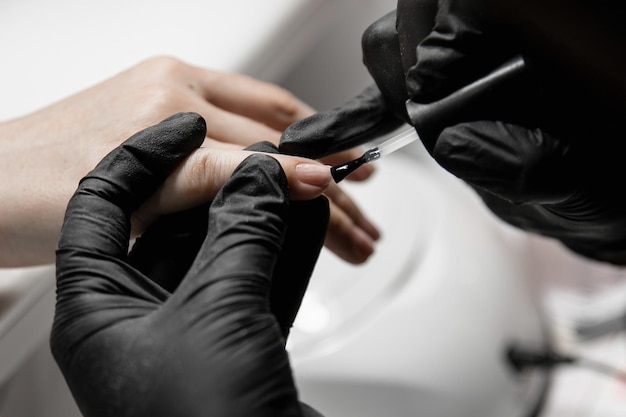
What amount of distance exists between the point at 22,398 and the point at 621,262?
63 cm

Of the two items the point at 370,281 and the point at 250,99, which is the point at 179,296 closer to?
the point at 250,99

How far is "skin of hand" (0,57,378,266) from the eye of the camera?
60cm

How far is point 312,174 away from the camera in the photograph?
19.0 inches

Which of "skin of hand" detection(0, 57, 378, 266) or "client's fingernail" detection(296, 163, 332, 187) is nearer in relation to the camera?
"client's fingernail" detection(296, 163, 332, 187)

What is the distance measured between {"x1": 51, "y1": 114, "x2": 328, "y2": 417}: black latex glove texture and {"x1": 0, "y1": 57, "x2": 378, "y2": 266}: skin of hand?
0.22 feet

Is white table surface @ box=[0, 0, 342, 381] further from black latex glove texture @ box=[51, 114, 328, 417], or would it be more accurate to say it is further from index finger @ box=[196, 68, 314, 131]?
black latex glove texture @ box=[51, 114, 328, 417]

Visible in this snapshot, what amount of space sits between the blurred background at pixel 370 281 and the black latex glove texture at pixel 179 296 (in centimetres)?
22

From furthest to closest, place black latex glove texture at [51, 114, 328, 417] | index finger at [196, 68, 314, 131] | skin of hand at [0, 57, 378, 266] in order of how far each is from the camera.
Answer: index finger at [196, 68, 314, 131] → skin of hand at [0, 57, 378, 266] → black latex glove texture at [51, 114, 328, 417]

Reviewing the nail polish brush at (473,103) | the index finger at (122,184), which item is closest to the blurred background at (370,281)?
the index finger at (122,184)

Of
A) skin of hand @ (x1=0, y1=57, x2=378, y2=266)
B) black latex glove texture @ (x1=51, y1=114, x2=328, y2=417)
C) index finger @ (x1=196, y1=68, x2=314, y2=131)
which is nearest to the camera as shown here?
black latex glove texture @ (x1=51, y1=114, x2=328, y2=417)

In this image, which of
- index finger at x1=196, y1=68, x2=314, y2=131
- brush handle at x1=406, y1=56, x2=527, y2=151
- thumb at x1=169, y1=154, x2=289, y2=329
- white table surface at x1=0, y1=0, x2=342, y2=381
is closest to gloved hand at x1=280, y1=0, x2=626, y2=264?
brush handle at x1=406, y1=56, x2=527, y2=151

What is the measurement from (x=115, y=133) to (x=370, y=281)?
468 mm

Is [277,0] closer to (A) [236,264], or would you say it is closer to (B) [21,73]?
(B) [21,73]

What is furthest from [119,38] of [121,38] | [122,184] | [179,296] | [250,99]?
[179,296]
